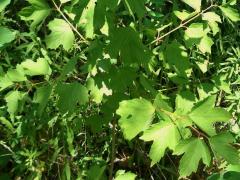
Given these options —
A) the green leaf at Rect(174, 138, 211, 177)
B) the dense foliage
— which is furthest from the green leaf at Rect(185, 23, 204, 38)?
the green leaf at Rect(174, 138, 211, 177)

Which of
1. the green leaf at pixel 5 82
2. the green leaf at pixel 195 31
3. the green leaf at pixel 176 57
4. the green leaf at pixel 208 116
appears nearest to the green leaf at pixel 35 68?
the green leaf at pixel 5 82

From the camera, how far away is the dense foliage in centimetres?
120

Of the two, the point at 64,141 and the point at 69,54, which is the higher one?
the point at 69,54

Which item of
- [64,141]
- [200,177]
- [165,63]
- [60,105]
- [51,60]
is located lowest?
[200,177]

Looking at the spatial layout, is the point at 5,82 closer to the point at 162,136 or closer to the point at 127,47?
the point at 127,47

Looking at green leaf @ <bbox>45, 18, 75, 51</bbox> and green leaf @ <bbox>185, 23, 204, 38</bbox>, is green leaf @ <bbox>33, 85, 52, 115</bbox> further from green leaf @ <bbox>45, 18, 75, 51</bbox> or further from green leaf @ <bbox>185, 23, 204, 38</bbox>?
green leaf @ <bbox>185, 23, 204, 38</bbox>

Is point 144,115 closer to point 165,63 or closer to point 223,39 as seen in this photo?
point 165,63

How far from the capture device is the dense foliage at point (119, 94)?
3.94 feet

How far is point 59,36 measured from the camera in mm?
1617

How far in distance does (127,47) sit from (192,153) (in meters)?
0.52

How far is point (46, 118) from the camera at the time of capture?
2303 millimetres

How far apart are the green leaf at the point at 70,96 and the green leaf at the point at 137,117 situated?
1.05 feet

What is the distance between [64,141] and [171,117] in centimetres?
121

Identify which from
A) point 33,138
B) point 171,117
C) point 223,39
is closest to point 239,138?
point 223,39
